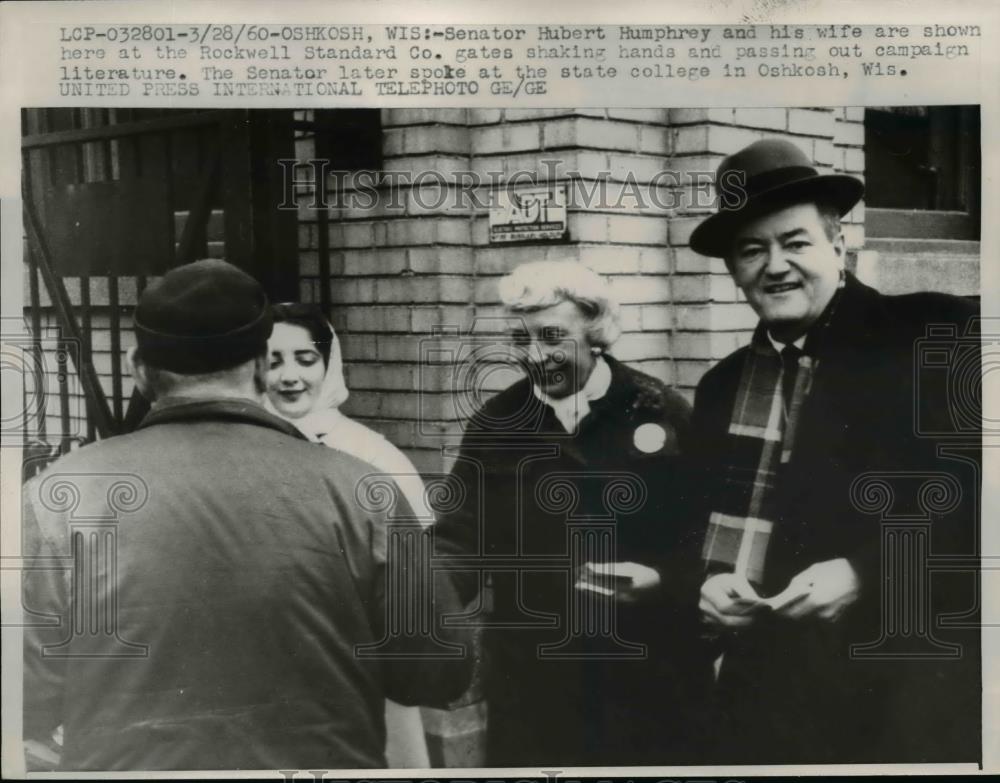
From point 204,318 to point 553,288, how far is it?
3.78ft

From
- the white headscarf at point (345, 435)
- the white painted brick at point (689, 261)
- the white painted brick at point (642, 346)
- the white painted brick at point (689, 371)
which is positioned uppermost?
the white painted brick at point (689, 261)

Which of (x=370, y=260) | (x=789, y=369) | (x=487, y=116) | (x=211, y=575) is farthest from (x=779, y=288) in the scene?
(x=211, y=575)

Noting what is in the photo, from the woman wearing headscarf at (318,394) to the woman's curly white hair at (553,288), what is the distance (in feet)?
2.01

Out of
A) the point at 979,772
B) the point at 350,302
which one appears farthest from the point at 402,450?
the point at 979,772

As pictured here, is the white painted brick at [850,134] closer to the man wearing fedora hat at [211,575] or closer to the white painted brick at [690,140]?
the white painted brick at [690,140]

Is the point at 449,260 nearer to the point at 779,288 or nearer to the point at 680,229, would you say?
the point at 680,229

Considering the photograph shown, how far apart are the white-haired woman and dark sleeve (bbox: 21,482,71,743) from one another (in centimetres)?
130

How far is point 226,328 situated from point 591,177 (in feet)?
4.25

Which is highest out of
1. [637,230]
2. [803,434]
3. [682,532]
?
[637,230]

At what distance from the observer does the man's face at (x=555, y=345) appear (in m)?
3.66

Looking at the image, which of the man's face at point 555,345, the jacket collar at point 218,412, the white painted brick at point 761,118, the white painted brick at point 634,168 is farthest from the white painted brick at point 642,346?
the jacket collar at point 218,412

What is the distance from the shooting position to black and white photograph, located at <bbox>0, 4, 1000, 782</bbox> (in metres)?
3.64

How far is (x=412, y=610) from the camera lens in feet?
12.2

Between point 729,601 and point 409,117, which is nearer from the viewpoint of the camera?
point 409,117
